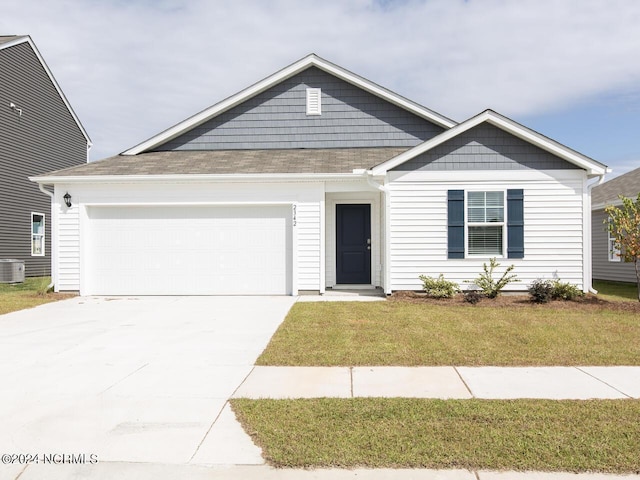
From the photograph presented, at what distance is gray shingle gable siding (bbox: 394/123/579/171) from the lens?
11164 mm

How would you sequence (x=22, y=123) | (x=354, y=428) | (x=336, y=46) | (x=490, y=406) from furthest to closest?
(x=22, y=123) → (x=336, y=46) → (x=490, y=406) → (x=354, y=428)

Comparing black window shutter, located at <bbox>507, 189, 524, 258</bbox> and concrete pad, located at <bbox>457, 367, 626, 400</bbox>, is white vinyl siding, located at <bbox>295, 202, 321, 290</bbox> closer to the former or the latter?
black window shutter, located at <bbox>507, 189, 524, 258</bbox>

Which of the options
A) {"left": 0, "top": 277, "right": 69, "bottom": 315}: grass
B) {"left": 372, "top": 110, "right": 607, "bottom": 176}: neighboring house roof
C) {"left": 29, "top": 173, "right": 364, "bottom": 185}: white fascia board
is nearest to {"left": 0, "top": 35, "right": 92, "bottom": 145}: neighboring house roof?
{"left": 29, "top": 173, "right": 364, "bottom": 185}: white fascia board

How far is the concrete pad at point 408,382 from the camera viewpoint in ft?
15.2

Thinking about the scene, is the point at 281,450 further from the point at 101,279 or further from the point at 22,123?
the point at 22,123

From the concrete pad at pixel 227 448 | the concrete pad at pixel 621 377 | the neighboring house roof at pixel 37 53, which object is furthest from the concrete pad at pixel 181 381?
the neighboring house roof at pixel 37 53

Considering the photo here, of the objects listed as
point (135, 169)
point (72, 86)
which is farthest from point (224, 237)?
point (72, 86)

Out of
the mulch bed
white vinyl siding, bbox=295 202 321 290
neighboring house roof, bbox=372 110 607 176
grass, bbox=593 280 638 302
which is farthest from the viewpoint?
white vinyl siding, bbox=295 202 321 290

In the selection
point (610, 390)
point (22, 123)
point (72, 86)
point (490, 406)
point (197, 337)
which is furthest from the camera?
point (72, 86)

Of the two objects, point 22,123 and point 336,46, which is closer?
point 336,46

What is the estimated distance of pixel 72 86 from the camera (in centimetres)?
2188

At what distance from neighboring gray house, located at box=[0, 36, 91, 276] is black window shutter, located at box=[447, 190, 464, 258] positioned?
1478 centimetres

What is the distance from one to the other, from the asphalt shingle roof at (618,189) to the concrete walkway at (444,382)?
1244 centimetres

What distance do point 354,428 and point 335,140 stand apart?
11482mm
